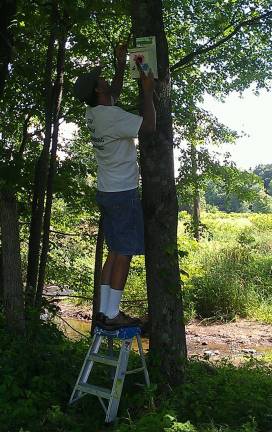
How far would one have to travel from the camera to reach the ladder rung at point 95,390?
3.80 meters

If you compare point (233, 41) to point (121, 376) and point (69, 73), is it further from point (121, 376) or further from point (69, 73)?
point (121, 376)

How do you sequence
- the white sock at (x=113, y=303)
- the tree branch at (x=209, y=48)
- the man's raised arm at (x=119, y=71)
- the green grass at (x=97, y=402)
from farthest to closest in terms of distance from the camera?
the tree branch at (x=209, y=48) < the man's raised arm at (x=119, y=71) < the white sock at (x=113, y=303) < the green grass at (x=97, y=402)

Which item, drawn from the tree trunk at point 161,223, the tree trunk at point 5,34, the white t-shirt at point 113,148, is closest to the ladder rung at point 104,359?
the tree trunk at point 161,223

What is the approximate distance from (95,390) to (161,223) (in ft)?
4.76

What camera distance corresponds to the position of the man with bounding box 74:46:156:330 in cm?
411

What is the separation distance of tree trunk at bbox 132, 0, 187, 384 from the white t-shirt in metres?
0.21

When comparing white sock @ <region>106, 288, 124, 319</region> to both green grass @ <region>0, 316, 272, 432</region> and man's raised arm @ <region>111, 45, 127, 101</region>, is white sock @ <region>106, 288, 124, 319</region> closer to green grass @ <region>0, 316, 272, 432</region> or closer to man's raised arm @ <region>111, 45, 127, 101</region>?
green grass @ <region>0, 316, 272, 432</region>

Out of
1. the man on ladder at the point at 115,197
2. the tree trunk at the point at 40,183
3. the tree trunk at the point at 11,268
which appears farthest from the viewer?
the tree trunk at the point at 40,183

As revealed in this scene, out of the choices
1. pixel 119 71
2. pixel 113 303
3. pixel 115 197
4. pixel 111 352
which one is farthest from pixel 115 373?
pixel 119 71

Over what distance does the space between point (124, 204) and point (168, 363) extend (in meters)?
1.41

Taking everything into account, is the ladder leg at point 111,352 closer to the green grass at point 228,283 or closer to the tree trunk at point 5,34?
the tree trunk at point 5,34

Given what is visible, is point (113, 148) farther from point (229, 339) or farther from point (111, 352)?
point (229, 339)

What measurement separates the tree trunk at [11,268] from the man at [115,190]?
1155 mm

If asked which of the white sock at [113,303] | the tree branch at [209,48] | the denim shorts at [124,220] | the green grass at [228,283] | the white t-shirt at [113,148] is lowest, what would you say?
the green grass at [228,283]
